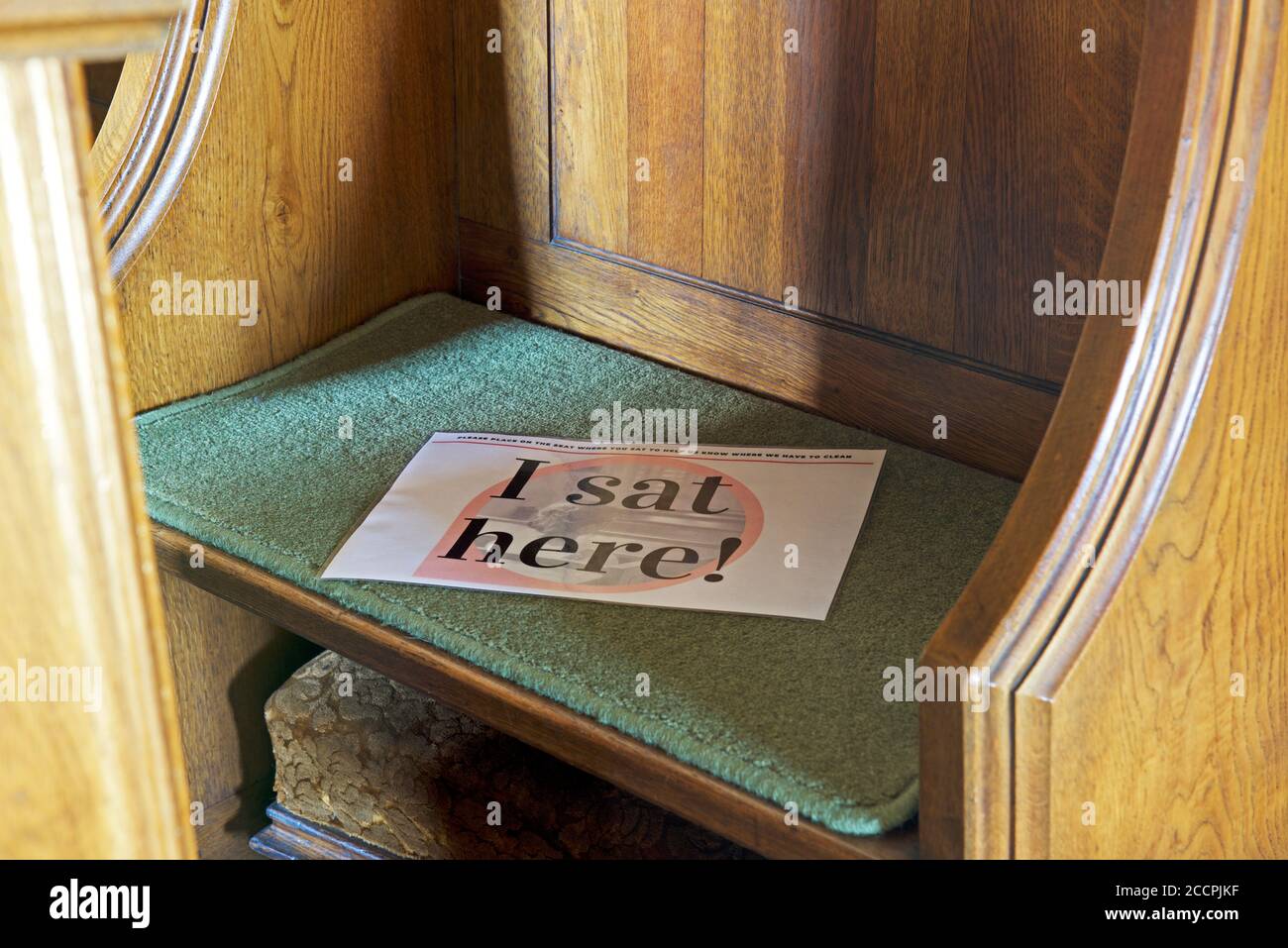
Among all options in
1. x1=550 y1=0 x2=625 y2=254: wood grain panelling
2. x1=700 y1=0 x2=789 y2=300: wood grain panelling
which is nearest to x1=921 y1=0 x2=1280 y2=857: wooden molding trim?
x1=700 y1=0 x2=789 y2=300: wood grain panelling

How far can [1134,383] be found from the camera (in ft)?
2.28

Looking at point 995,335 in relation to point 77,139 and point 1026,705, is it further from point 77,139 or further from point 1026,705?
point 77,139

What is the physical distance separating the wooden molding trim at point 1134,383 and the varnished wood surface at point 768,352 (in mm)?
376

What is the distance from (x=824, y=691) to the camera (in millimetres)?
872

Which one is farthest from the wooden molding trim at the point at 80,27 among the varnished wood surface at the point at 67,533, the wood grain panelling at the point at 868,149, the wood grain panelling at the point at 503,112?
the wood grain panelling at the point at 503,112

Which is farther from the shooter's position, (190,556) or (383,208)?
(383,208)

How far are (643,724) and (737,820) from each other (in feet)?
0.27

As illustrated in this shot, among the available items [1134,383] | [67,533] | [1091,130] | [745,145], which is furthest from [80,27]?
[745,145]

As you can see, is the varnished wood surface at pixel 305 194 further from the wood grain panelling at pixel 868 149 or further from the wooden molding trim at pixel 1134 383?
the wooden molding trim at pixel 1134 383

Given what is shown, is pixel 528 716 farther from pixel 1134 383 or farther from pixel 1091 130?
pixel 1091 130

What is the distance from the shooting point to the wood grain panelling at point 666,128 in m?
1.24

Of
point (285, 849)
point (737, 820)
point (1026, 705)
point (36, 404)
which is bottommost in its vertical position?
point (285, 849)

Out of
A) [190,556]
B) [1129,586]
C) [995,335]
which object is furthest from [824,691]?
[190,556]

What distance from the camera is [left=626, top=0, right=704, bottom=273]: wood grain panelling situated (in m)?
1.24
